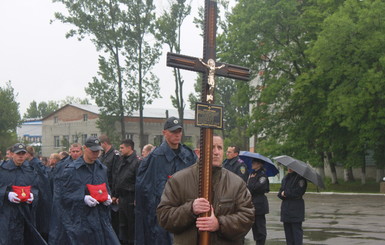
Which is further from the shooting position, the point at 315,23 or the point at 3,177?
the point at 315,23

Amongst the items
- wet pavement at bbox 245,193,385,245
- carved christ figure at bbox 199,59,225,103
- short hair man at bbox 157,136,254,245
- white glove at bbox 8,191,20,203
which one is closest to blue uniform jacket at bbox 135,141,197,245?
white glove at bbox 8,191,20,203

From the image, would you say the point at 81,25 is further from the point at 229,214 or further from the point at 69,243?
the point at 229,214

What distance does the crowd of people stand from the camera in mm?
4621

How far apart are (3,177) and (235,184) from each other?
19.6 ft

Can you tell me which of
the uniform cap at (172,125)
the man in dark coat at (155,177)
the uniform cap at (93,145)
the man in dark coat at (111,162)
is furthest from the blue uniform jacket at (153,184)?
the man in dark coat at (111,162)

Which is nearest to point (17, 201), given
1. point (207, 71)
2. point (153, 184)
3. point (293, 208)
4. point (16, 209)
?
point (16, 209)

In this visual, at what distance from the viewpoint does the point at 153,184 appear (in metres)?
7.75

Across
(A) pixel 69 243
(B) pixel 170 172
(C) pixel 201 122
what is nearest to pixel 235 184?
(C) pixel 201 122

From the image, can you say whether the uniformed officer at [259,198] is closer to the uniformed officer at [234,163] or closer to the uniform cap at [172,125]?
the uniformed officer at [234,163]

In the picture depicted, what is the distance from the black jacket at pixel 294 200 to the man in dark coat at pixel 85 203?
3.82 meters

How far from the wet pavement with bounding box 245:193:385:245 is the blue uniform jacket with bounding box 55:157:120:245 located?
5.50 metres

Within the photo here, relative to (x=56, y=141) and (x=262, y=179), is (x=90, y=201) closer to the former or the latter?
(x=262, y=179)

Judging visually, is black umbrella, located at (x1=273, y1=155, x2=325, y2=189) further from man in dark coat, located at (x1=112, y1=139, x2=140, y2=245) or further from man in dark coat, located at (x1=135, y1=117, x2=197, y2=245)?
man in dark coat, located at (x1=135, y1=117, x2=197, y2=245)

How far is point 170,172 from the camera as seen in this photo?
7.77 m
